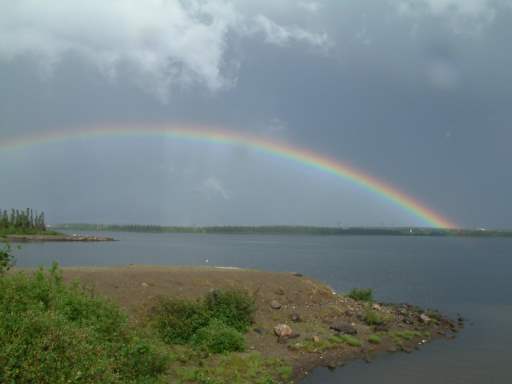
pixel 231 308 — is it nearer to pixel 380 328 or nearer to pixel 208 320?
pixel 208 320

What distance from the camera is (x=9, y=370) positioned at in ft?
26.8

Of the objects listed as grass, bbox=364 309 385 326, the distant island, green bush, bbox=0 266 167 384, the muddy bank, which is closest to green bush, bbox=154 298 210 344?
the muddy bank

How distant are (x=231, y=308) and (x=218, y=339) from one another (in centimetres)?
296

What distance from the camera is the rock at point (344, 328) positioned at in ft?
74.3

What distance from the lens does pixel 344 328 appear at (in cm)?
2283

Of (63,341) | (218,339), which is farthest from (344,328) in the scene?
(63,341)

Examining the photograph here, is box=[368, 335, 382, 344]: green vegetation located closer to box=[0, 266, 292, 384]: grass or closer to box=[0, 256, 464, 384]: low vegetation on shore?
box=[0, 256, 464, 384]: low vegetation on shore

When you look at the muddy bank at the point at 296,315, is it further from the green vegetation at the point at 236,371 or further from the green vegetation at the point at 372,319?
the green vegetation at the point at 236,371

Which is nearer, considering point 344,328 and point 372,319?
point 344,328

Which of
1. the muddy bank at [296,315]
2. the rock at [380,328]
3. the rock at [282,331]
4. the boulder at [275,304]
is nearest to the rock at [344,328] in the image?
the muddy bank at [296,315]

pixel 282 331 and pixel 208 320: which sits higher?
pixel 208 320

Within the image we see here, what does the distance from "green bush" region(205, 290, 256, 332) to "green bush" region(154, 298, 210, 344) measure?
26.1 inches

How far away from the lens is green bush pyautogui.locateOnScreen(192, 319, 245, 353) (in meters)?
17.3

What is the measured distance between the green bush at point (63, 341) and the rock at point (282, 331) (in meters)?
7.88
